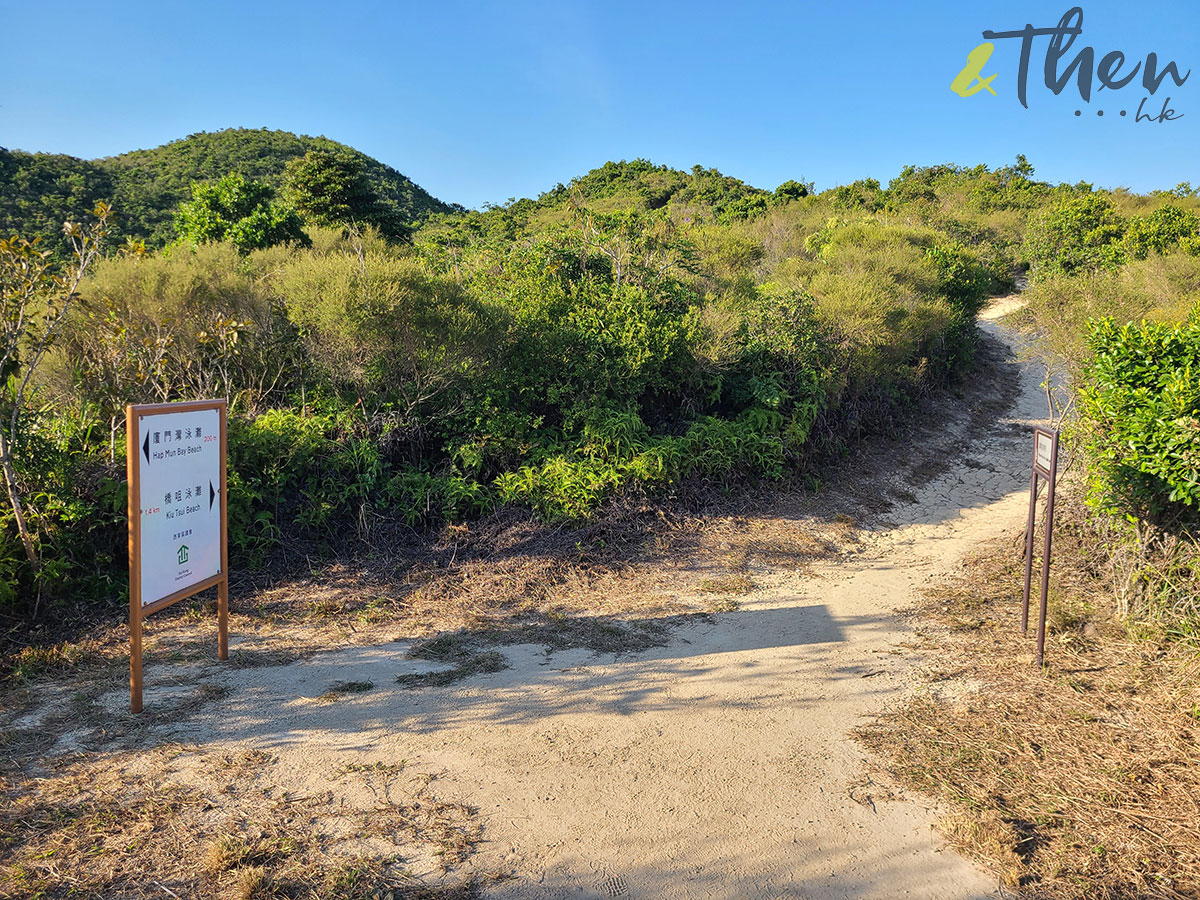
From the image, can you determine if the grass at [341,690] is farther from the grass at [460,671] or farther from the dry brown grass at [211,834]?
the dry brown grass at [211,834]

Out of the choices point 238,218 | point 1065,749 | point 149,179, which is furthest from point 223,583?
point 149,179

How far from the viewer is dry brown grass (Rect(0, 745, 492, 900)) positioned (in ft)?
8.91


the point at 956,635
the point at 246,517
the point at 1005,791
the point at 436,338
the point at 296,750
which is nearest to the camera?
the point at 1005,791

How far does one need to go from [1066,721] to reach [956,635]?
132 cm

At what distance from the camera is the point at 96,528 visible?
567 centimetres

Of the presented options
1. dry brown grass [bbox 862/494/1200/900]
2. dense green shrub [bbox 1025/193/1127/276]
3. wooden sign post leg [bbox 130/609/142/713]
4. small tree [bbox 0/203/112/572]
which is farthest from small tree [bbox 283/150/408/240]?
dense green shrub [bbox 1025/193/1127/276]

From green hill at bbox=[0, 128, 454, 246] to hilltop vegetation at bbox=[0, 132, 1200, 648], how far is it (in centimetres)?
174

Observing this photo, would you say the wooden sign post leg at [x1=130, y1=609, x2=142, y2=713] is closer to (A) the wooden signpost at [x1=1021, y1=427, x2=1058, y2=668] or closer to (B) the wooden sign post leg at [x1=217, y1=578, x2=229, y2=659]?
(B) the wooden sign post leg at [x1=217, y1=578, x2=229, y2=659]

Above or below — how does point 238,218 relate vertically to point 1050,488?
above

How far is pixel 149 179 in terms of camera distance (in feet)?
83.7

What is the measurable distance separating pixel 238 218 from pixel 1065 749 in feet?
43.0

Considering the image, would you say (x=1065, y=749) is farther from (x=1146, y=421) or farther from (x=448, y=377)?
(x=448, y=377)

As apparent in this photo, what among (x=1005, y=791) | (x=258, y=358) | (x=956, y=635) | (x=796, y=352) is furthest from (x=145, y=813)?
(x=796, y=352)

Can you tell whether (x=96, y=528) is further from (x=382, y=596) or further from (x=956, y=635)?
(x=956, y=635)
